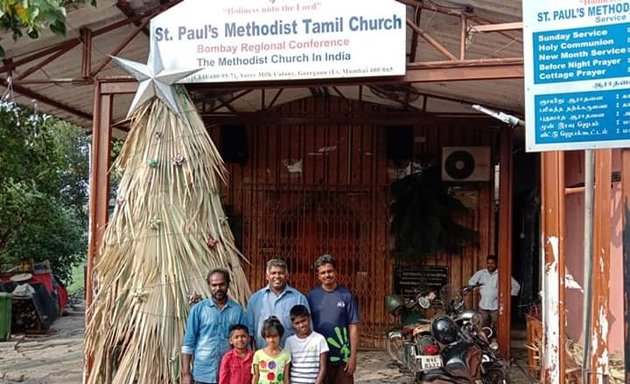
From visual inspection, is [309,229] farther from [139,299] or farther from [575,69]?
[575,69]

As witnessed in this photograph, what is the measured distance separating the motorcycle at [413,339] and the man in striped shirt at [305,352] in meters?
1.95

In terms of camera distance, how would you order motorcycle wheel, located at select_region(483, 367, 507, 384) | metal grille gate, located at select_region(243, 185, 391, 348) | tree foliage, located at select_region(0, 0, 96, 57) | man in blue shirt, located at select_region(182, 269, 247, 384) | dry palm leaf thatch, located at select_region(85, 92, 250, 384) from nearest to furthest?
tree foliage, located at select_region(0, 0, 96, 57) → man in blue shirt, located at select_region(182, 269, 247, 384) → dry palm leaf thatch, located at select_region(85, 92, 250, 384) → motorcycle wheel, located at select_region(483, 367, 507, 384) → metal grille gate, located at select_region(243, 185, 391, 348)

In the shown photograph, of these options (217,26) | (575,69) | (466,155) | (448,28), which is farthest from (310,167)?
(575,69)

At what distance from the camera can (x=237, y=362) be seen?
3.76m

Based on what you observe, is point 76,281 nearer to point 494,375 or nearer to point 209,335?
point 494,375

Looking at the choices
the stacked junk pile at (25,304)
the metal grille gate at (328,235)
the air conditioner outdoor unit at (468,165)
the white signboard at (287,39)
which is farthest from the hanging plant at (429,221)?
the stacked junk pile at (25,304)

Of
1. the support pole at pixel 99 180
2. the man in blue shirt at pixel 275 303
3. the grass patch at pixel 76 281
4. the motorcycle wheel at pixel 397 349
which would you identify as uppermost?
the support pole at pixel 99 180

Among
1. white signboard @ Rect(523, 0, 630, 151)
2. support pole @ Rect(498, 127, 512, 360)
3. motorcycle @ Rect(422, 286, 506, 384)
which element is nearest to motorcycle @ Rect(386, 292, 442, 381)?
motorcycle @ Rect(422, 286, 506, 384)

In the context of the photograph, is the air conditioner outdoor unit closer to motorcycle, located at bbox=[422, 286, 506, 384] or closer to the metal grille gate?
the metal grille gate

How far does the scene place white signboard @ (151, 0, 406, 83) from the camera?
4.45 metres

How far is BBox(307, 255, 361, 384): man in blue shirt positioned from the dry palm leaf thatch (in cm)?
71

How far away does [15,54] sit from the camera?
5.29 metres

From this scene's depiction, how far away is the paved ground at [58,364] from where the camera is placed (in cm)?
687

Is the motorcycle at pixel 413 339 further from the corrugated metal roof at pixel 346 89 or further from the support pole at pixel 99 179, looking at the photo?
the support pole at pixel 99 179
